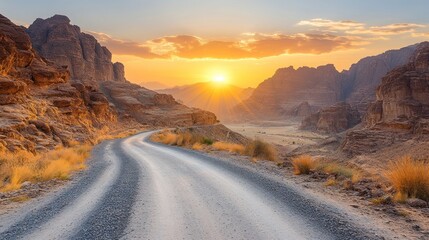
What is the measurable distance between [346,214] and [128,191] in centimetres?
617

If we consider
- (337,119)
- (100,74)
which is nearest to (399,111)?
(337,119)

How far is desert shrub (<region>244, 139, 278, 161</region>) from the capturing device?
1936 cm

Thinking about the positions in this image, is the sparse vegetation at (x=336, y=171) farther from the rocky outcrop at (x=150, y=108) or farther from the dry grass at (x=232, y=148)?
the rocky outcrop at (x=150, y=108)

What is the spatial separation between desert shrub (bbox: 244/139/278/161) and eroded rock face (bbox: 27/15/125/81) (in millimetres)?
89979

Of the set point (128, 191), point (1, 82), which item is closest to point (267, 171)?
point (128, 191)

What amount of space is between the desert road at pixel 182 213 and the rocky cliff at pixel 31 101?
609 inches

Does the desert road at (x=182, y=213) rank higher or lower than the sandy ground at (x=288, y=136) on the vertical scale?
higher

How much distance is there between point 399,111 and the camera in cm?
7388

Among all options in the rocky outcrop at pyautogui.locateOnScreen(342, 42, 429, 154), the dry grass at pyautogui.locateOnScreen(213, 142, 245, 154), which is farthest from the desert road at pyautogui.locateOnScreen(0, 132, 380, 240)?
the rocky outcrop at pyautogui.locateOnScreen(342, 42, 429, 154)

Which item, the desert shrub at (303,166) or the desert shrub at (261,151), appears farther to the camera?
the desert shrub at (261,151)

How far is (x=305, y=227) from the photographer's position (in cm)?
632

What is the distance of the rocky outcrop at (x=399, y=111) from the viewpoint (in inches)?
2074

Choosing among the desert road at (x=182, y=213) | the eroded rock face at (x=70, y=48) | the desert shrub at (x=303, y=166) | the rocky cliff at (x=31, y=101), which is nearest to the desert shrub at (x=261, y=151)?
the desert shrub at (x=303, y=166)

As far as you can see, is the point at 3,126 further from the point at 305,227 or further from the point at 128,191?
the point at 305,227
